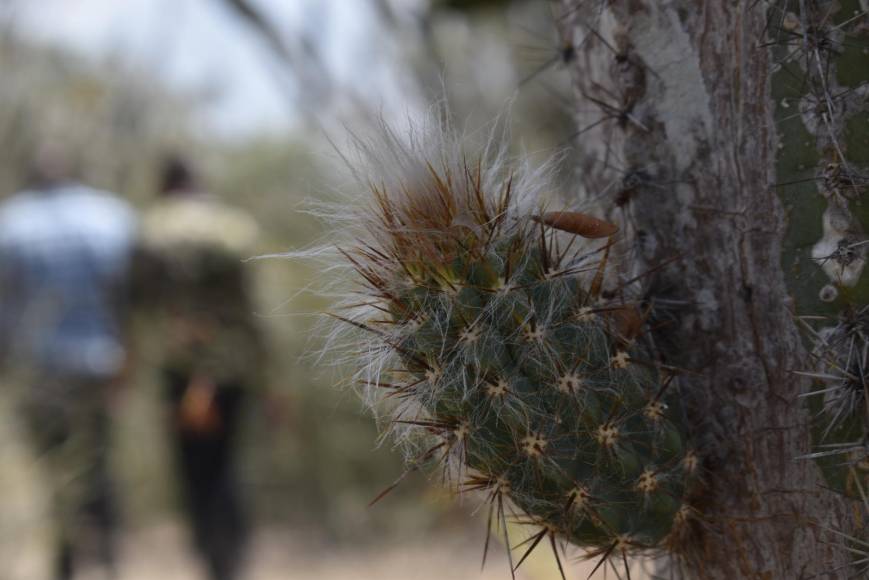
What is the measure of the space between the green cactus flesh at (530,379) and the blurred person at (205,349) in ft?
14.3

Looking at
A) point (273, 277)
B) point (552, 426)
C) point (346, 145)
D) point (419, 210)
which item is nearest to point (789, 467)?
point (552, 426)

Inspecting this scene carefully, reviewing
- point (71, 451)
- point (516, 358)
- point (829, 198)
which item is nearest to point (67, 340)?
point (71, 451)

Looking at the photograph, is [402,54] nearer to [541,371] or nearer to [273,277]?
[273,277]

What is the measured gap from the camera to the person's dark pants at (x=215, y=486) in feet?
19.8

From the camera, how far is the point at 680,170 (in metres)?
1.82

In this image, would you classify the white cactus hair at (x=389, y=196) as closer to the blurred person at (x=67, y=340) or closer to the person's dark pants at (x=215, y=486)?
the blurred person at (x=67, y=340)

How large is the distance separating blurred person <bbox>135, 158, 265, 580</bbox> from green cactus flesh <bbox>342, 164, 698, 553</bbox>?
4.36 metres

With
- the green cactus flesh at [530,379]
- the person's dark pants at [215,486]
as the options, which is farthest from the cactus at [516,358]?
the person's dark pants at [215,486]

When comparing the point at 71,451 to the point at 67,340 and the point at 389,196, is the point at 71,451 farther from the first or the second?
the point at 389,196

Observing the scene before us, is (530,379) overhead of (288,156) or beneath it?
beneath

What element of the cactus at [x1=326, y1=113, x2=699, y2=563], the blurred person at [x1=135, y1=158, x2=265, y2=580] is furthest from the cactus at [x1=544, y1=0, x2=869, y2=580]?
the blurred person at [x1=135, y1=158, x2=265, y2=580]

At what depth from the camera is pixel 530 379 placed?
1.60 meters

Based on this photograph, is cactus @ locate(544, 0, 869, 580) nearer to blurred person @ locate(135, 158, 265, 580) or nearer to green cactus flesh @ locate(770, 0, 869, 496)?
green cactus flesh @ locate(770, 0, 869, 496)

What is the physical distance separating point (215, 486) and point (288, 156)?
310 inches
